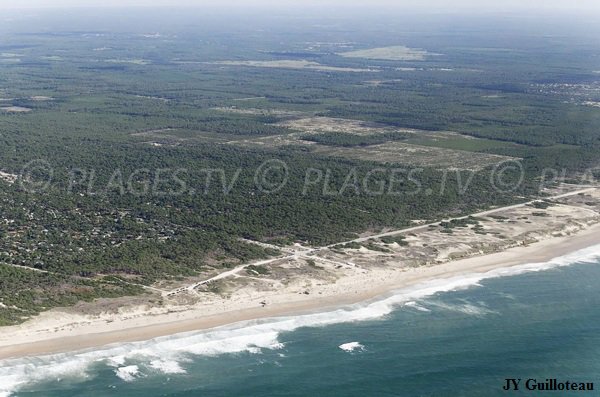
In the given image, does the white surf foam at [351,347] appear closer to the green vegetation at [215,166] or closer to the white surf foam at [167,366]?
the white surf foam at [167,366]

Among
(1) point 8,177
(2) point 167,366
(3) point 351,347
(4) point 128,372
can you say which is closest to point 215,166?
(1) point 8,177

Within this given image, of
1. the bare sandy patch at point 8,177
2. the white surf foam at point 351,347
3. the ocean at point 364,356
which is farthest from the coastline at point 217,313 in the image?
the bare sandy patch at point 8,177

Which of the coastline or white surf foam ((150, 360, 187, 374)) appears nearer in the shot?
white surf foam ((150, 360, 187, 374))

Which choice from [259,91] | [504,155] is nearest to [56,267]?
[504,155]

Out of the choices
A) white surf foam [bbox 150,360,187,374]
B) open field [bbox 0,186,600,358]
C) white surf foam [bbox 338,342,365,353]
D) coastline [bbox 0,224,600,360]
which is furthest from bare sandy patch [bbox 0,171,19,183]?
white surf foam [bbox 338,342,365,353]

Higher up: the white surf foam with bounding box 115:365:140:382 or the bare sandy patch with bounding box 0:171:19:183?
the bare sandy patch with bounding box 0:171:19:183

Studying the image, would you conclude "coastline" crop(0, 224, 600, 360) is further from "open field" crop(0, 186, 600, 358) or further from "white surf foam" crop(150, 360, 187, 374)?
"white surf foam" crop(150, 360, 187, 374)

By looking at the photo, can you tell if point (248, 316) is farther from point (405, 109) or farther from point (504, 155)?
point (405, 109)
